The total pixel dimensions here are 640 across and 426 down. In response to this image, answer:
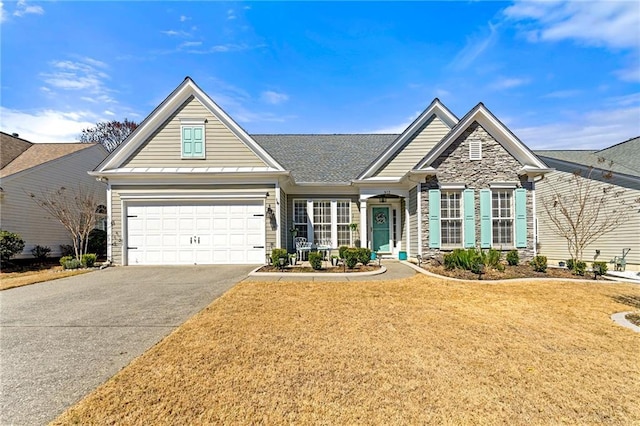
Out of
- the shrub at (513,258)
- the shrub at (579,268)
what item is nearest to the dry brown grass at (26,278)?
the shrub at (513,258)

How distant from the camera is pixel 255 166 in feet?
42.9

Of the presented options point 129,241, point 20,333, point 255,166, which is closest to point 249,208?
point 255,166

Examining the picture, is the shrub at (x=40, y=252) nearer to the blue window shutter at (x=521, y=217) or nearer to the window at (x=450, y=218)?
the window at (x=450, y=218)

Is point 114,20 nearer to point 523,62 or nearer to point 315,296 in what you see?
point 315,296

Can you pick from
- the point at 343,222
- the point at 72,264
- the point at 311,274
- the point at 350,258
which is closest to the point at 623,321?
the point at 350,258

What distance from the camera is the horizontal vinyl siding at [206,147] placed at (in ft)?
42.9

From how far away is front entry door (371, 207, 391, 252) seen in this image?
15.4m

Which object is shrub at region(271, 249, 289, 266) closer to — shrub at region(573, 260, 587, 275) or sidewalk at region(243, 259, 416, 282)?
sidewalk at region(243, 259, 416, 282)

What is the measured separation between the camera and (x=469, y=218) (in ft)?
41.8

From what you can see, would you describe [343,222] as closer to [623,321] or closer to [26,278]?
[623,321]

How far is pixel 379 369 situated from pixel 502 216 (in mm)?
11372

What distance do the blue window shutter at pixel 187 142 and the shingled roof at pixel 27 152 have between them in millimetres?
8605

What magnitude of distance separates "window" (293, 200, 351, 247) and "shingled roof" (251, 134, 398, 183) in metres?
1.11

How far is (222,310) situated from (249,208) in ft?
23.9
